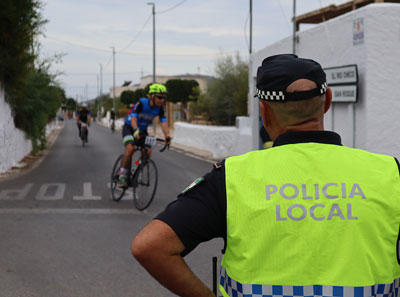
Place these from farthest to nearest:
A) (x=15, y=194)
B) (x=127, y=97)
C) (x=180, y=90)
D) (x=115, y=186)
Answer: (x=127, y=97), (x=180, y=90), (x=15, y=194), (x=115, y=186)

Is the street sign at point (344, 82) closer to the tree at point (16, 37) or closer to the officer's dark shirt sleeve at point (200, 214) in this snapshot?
the tree at point (16, 37)

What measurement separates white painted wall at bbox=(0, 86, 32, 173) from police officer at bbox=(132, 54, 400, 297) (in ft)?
42.3

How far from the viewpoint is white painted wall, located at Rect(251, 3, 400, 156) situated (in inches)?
427

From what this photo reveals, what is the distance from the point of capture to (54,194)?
1037 centimetres

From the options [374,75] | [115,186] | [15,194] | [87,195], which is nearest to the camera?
[115,186]

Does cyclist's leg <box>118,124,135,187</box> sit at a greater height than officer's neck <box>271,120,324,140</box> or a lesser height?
lesser

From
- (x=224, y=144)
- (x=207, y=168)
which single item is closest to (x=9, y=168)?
(x=207, y=168)

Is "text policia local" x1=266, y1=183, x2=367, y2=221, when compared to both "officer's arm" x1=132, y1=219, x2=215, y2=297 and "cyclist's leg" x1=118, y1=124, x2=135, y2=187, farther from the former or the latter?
"cyclist's leg" x1=118, y1=124, x2=135, y2=187

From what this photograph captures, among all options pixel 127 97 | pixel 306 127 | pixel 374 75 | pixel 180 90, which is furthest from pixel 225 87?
pixel 127 97

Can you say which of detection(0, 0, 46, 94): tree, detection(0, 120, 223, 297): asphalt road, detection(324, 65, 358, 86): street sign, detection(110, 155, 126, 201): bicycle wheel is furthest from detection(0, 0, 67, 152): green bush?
detection(324, 65, 358, 86): street sign

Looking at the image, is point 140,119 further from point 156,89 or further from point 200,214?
point 200,214

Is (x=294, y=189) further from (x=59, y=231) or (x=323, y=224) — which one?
(x=59, y=231)

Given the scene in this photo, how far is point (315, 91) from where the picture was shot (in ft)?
5.70

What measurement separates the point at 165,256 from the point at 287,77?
2.10 feet
